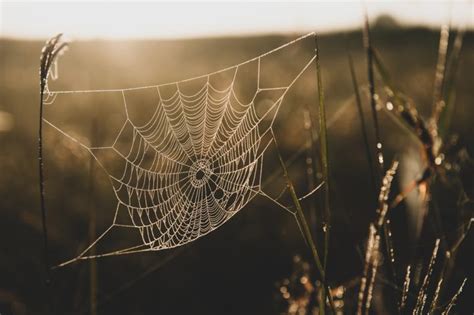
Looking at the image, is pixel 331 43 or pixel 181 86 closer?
pixel 181 86

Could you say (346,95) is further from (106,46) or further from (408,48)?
(106,46)

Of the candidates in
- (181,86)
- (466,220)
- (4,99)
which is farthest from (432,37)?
(466,220)

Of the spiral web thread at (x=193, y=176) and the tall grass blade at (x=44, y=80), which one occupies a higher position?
the tall grass blade at (x=44, y=80)

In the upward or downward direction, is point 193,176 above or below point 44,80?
below

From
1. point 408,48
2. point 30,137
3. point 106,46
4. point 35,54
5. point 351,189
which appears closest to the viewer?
point 351,189

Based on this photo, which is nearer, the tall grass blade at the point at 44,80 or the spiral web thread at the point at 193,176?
the tall grass blade at the point at 44,80

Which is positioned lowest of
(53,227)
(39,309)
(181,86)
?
(39,309)

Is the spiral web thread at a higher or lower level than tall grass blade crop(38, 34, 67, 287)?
lower

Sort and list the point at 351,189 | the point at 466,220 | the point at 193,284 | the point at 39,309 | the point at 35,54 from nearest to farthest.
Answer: the point at 466,220
the point at 39,309
the point at 193,284
the point at 351,189
the point at 35,54

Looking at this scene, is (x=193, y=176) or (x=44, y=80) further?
(x=193, y=176)

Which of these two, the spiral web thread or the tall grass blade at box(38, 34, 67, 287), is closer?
the tall grass blade at box(38, 34, 67, 287)

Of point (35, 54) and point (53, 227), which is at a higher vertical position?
point (35, 54)
